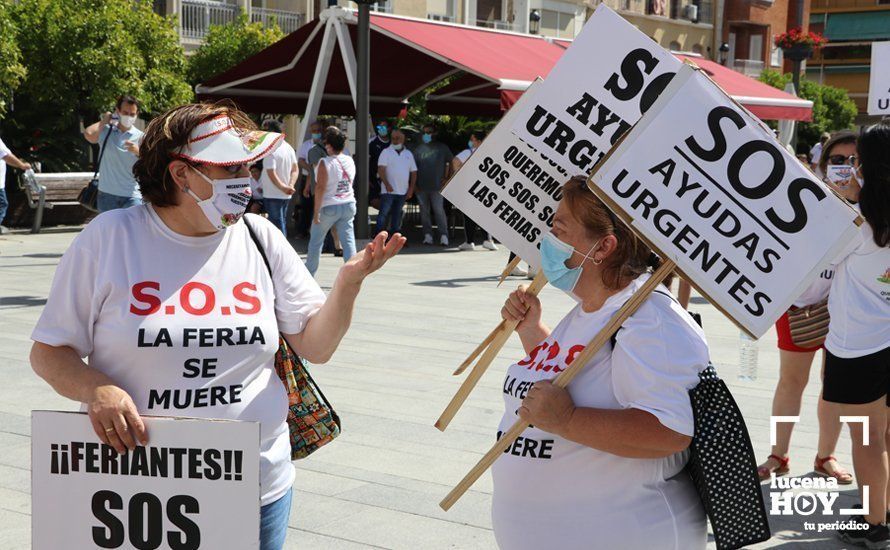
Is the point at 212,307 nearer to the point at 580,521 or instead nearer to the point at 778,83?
the point at 580,521

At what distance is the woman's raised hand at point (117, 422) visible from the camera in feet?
8.67

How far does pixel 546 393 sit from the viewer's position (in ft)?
8.93

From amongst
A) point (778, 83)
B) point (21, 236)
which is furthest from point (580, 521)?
point (778, 83)

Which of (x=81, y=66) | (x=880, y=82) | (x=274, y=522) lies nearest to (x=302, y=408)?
(x=274, y=522)

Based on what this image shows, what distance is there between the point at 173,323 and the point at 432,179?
15.1m

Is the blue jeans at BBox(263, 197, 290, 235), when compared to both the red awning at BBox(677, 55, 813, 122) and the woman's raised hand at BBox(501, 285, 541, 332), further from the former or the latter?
the woman's raised hand at BBox(501, 285, 541, 332)

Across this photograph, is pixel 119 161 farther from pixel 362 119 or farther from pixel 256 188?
pixel 362 119

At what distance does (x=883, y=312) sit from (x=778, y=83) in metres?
45.9

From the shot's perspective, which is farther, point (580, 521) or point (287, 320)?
point (287, 320)

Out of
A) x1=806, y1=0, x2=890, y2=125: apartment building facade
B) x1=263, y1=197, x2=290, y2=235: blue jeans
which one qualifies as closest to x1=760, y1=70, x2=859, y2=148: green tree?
x1=806, y1=0, x2=890, y2=125: apartment building facade

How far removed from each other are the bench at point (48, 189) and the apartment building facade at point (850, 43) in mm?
60393

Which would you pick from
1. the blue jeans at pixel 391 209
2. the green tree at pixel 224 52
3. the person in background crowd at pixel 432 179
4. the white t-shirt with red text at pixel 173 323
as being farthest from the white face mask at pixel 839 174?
the green tree at pixel 224 52

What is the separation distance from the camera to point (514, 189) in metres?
3.71

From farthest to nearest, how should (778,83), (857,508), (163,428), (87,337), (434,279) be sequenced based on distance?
1. (778,83)
2. (434,279)
3. (857,508)
4. (87,337)
5. (163,428)
